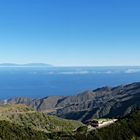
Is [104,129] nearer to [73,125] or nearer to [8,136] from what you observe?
[8,136]

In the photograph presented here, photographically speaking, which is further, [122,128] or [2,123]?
[2,123]

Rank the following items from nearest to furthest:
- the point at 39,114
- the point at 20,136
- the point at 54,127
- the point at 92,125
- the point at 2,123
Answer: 1. the point at 20,136
2. the point at 2,123
3. the point at 92,125
4. the point at 54,127
5. the point at 39,114

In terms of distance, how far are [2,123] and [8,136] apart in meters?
14.2

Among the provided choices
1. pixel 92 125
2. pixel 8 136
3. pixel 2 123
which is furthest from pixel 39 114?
pixel 8 136

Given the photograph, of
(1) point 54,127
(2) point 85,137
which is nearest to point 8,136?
(2) point 85,137

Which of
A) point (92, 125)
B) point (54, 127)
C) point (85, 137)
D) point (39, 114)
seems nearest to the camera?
point (85, 137)

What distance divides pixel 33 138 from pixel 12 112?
73.2m

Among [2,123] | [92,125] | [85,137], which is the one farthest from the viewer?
[92,125]

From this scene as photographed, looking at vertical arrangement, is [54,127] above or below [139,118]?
below

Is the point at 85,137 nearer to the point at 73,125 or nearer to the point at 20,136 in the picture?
the point at 20,136

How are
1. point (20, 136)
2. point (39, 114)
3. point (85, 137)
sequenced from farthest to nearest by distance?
point (39, 114) → point (20, 136) → point (85, 137)

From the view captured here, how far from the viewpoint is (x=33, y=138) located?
128375mm

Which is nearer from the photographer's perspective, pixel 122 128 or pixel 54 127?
pixel 122 128

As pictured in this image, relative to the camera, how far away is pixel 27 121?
7249 inches
